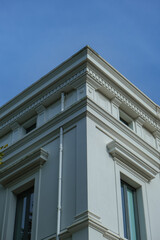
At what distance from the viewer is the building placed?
57.6 ft

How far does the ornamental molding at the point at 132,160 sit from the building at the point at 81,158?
0.04 meters

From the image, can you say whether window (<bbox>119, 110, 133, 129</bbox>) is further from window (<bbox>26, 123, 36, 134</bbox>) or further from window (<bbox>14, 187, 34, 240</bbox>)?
window (<bbox>14, 187, 34, 240</bbox>)

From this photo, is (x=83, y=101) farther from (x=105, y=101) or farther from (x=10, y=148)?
(x=10, y=148)

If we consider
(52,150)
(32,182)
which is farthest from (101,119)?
(32,182)

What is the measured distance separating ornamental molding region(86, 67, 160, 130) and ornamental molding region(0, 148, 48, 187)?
3841mm

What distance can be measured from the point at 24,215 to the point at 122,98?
6.55 metres

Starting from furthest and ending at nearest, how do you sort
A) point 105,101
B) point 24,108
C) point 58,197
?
point 24,108, point 105,101, point 58,197

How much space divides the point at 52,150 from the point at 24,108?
4026 millimetres

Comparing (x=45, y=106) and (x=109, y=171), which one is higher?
(x=45, y=106)

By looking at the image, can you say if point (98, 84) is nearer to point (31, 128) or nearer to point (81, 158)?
point (31, 128)

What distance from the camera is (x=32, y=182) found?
20016 millimetres

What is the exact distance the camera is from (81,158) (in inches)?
723

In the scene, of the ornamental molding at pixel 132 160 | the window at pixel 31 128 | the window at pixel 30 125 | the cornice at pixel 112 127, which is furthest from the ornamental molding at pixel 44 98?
the ornamental molding at pixel 132 160

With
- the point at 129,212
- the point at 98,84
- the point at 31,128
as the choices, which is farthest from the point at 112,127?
the point at 31,128
